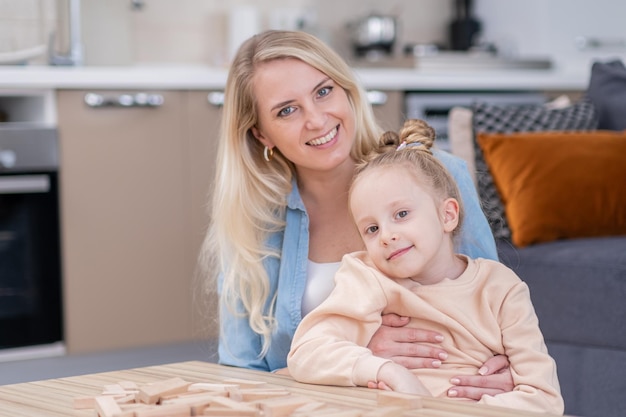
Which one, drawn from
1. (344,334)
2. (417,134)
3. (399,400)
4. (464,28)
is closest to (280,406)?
(399,400)

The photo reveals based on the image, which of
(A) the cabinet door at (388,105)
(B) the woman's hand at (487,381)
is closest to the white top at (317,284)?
(B) the woman's hand at (487,381)

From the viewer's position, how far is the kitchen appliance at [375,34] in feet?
16.3

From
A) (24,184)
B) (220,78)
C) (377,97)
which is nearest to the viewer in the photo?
(24,184)

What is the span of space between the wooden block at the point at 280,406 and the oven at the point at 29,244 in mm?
2620

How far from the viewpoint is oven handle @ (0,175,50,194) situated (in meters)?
3.64

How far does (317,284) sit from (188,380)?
671 mm

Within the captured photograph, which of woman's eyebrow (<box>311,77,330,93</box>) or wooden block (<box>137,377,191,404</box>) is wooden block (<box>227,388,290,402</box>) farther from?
woman's eyebrow (<box>311,77,330,93</box>)

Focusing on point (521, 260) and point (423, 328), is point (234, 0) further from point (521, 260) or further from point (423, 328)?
point (423, 328)

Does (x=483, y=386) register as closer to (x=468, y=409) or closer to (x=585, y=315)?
(x=468, y=409)

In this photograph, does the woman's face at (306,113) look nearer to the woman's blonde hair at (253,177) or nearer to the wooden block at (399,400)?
the woman's blonde hair at (253,177)

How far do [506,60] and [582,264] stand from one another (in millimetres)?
2247

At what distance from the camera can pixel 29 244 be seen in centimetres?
375

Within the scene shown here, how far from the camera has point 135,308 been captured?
3.94m

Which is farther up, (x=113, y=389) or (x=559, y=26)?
(x=559, y=26)
